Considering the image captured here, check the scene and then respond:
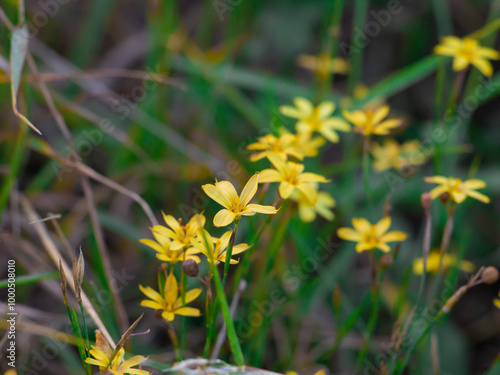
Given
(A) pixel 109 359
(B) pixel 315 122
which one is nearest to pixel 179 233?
(A) pixel 109 359

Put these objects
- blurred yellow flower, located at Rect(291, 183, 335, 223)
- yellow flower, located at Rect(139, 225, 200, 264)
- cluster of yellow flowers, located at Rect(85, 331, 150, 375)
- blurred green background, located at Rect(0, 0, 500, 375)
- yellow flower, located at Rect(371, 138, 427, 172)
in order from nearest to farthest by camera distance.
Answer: cluster of yellow flowers, located at Rect(85, 331, 150, 375) → yellow flower, located at Rect(139, 225, 200, 264) → blurred yellow flower, located at Rect(291, 183, 335, 223) → blurred green background, located at Rect(0, 0, 500, 375) → yellow flower, located at Rect(371, 138, 427, 172)

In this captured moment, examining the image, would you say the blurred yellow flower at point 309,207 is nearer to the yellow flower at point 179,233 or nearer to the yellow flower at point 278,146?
the yellow flower at point 278,146

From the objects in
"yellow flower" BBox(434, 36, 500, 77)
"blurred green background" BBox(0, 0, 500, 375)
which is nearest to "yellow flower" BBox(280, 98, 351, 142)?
"blurred green background" BBox(0, 0, 500, 375)

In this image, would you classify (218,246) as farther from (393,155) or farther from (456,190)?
(393,155)

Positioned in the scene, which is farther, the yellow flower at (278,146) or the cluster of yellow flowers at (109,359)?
the yellow flower at (278,146)

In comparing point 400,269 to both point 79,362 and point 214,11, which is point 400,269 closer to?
point 79,362

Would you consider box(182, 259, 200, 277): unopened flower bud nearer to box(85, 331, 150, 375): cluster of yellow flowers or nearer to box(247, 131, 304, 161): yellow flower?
box(85, 331, 150, 375): cluster of yellow flowers

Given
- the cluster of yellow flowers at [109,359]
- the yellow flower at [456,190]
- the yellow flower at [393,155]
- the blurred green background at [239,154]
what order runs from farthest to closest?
the yellow flower at [393,155] → the blurred green background at [239,154] → the yellow flower at [456,190] → the cluster of yellow flowers at [109,359]

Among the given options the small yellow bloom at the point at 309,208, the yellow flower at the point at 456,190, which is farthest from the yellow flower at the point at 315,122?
the yellow flower at the point at 456,190

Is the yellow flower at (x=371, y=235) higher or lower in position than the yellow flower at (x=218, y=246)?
lower
